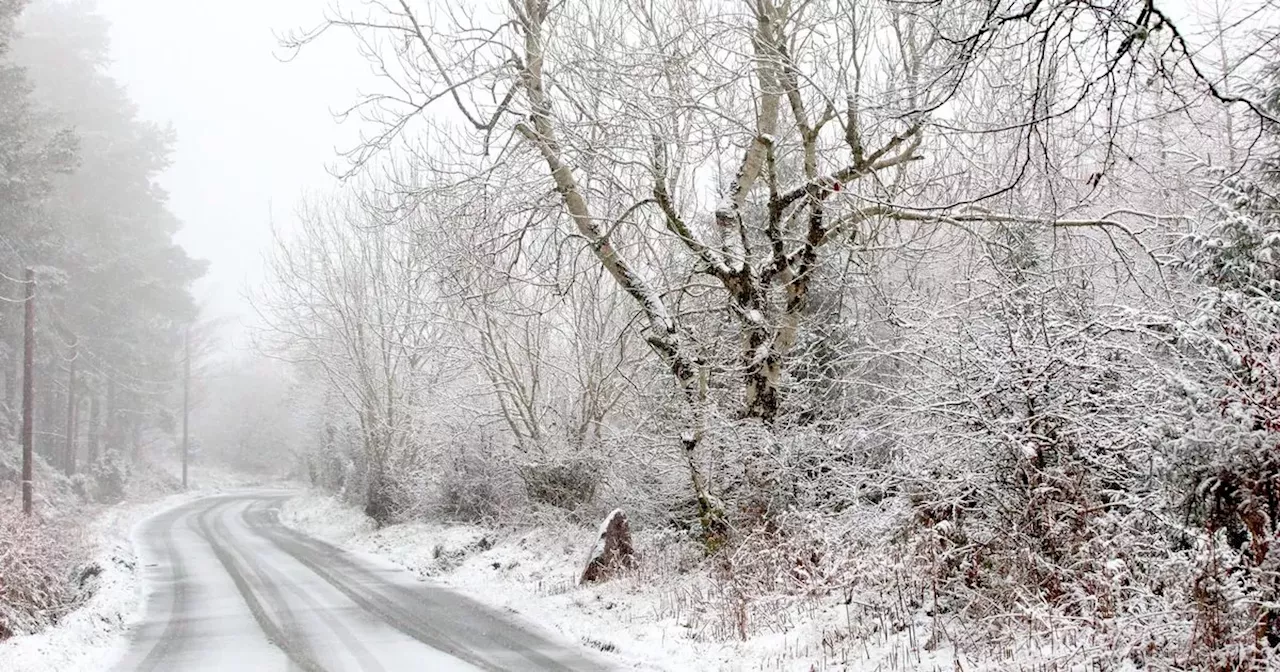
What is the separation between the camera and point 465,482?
2058 centimetres

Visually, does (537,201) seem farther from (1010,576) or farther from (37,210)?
(37,210)

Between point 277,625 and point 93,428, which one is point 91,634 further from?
point 93,428

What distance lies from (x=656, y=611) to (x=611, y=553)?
9.12ft

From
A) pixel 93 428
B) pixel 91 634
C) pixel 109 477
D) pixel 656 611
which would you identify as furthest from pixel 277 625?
pixel 93 428

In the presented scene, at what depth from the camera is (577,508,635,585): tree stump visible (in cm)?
1202

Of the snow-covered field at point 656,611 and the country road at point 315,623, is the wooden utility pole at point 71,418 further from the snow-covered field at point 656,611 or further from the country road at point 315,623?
the snow-covered field at point 656,611

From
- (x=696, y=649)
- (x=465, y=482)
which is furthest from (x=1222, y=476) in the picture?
(x=465, y=482)

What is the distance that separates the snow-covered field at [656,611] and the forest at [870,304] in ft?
0.53

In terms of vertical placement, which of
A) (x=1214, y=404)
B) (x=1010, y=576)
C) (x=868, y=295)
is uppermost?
(x=868, y=295)

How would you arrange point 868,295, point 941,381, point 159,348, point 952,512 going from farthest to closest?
point 159,348 < point 868,295 < point 941,381 < point 952,512

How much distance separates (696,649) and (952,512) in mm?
2621

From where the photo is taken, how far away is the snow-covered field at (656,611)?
7.15 meters

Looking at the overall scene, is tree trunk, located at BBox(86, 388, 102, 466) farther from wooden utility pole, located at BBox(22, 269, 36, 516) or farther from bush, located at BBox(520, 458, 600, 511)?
bush, located at BBox(520, 458, 600, 511)

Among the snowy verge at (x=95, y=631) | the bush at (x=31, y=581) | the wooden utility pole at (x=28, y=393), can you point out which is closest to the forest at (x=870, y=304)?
the wooden utility pole at (x=28, y=393)
